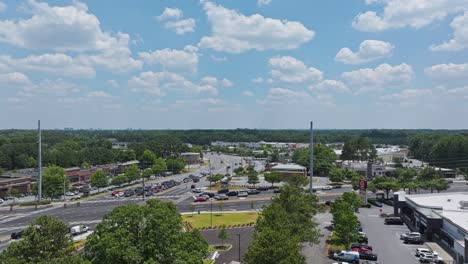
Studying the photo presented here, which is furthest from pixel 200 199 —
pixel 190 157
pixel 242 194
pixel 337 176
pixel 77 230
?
pixel 190 157

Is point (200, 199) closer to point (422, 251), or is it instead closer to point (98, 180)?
point (98, 180)

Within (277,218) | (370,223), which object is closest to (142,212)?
(277,218)

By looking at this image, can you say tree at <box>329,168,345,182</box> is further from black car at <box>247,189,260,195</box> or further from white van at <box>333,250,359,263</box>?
white van at <box>333,250,359,263</box>

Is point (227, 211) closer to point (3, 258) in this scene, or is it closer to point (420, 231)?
point (420, 231)

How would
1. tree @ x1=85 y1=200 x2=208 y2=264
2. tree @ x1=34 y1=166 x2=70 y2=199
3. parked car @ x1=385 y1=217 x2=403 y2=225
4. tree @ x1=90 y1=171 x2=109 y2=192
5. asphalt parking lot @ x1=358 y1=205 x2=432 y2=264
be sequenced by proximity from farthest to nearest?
tree @ x1=90 y1=171 x2=109 y2=192 < tree @ x1=34 y1=166 x2=70 y2=199 < parked car @ x1=385 y1=217 x2=403 y2=225 < asphalt parking lot @ x1=358 y1=205 x2=432 y2=264 < tree @ x1=85 y1=200 x2=208 y2=264

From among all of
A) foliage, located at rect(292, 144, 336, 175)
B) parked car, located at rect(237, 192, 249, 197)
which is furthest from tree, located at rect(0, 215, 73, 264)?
foliage, located at rect(292, 144, 336, 175)
